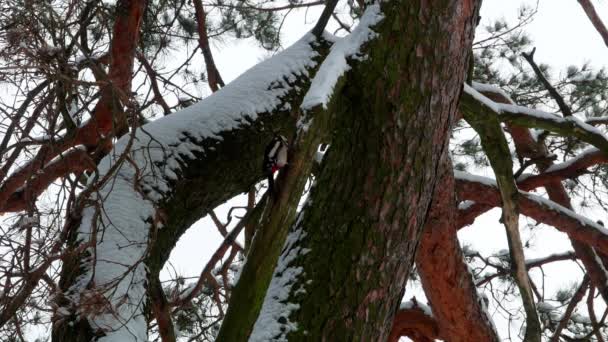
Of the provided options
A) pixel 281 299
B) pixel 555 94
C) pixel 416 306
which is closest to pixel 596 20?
pixel 555 94

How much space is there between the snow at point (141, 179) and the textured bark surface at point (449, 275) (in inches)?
28.7

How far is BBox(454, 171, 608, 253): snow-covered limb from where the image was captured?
2.77 metres

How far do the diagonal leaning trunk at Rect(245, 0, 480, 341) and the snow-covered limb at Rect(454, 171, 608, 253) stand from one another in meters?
1.40

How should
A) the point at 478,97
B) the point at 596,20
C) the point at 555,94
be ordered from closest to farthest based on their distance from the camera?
1. the point at 478,97
2. the point at 555,94
3. the point at 596,20

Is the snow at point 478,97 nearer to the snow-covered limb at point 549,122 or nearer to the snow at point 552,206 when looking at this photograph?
the snow-covered limb at point 549,122

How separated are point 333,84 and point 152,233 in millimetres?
766

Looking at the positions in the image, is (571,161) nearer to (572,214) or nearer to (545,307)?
(572,214)

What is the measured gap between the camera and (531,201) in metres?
2.80

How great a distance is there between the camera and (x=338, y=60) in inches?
57.5

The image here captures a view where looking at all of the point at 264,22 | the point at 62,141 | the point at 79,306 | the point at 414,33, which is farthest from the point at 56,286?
the point at 264,22

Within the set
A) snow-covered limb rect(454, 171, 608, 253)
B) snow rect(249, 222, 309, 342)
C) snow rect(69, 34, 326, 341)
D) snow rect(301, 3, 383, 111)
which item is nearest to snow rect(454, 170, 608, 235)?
snow-covered limb rect(454, 171, 608, 253)

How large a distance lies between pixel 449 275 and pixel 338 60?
1.30 metres

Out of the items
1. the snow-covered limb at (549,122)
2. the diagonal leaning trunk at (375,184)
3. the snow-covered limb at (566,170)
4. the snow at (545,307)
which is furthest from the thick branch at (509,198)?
the snow at (545,307)

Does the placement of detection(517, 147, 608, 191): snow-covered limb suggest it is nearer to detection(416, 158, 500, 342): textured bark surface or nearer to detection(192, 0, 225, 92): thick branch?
detection(416, 158, 500, 342): textured bark surface
